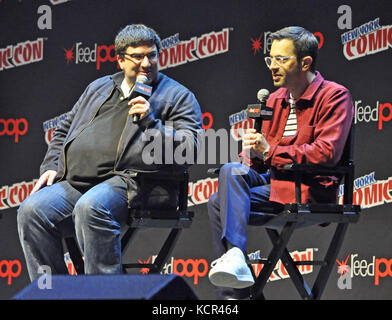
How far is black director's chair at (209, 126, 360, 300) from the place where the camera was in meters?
2.80

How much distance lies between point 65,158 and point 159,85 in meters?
0.59

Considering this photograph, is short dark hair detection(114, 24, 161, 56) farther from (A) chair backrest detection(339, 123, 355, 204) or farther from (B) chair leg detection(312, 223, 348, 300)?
(B) chair leg detection(312, 223, 348, 300)

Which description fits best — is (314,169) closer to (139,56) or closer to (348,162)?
(348,162)

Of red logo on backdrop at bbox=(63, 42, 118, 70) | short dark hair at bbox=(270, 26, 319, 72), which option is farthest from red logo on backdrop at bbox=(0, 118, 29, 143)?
short dark hair at bbox=(270, 26, 319, 72)

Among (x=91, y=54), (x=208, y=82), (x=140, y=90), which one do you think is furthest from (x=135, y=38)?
(x=91, y=54)

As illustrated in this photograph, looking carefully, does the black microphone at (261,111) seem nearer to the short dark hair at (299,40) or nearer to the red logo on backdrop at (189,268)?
the short dark hair at (299,40)

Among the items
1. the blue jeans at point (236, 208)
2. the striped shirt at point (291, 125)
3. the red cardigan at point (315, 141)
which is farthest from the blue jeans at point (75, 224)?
the striped shirt at point (291, 125)

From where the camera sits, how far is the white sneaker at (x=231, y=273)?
246cm

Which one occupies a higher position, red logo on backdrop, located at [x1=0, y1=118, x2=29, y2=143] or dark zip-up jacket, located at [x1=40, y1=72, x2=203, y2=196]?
red logo on backdrop, located at [x1=0, y1=118, x2=29, y2=143]

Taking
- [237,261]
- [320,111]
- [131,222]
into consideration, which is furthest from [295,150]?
[131,222]

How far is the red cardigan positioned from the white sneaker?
0.51m

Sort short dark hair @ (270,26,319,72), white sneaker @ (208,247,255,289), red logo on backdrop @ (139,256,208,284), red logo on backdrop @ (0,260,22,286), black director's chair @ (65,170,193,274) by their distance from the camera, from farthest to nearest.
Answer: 1. red logo on backdrop @ (0,260,22,286)
2. red logo on backdrop @ (139,256,208,284)
3. short dark hair @ (270,26,319,72)
4. black director's chair @ (65,170,193,274)
5. white sneaker @ (208,247,255,289)
